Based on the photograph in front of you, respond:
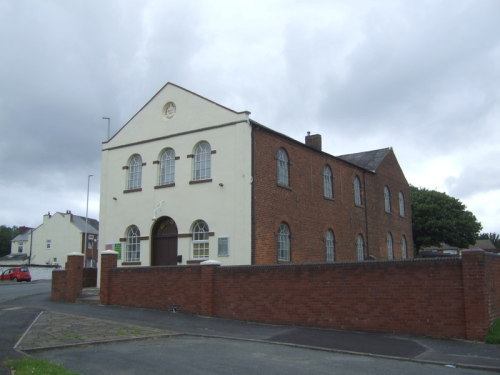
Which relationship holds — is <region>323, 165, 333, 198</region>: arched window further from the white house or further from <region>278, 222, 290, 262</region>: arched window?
the white house

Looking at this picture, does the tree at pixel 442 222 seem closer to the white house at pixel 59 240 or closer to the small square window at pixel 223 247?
the small square window at pixel 223 247

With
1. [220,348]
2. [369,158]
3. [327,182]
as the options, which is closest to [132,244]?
[327,182]

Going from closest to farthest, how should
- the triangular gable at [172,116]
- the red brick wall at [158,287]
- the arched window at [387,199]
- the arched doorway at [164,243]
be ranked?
the red brick wall at [158,287], the triangular gable at [172,116], the arched doorway at [164,243], the arched window at [387,199]

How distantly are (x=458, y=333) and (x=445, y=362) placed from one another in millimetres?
2515

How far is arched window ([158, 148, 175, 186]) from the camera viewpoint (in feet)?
71.3

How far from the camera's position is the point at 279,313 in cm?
1439

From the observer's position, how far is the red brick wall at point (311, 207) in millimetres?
20031

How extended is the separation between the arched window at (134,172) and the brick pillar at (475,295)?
15.0m

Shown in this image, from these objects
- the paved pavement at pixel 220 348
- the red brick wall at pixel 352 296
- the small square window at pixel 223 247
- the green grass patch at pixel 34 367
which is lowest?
the paved pavement at pixel 220 348

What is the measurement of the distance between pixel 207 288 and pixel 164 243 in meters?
6.00

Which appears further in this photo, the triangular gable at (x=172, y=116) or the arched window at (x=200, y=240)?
the triangular gable at (x=172, y=116)

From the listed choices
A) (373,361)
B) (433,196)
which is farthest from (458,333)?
(433,196)

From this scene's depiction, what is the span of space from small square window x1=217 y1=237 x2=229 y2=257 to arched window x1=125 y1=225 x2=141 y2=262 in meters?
4.61

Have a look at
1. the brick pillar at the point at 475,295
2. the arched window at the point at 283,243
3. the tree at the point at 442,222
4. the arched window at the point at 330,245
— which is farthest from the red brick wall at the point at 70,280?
the tree at the point at 442,222
